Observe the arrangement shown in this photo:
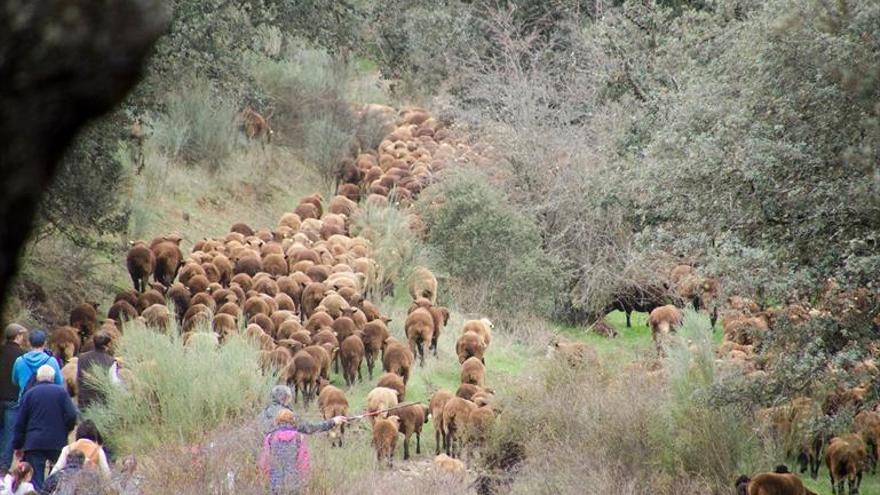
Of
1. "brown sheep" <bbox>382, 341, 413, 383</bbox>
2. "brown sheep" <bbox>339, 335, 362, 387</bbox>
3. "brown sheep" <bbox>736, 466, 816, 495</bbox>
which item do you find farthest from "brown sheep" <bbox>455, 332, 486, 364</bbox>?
"brown sheep" <bbox>736, 466, 816, 495</bbox>

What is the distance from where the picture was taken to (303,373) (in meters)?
17.9

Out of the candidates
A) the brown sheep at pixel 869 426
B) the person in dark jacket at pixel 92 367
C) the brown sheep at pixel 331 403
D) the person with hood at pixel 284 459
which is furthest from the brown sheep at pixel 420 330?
the person with hood at pixel 284 459

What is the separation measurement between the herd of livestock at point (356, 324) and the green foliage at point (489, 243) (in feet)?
2.48

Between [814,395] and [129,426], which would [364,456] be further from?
[814,395]

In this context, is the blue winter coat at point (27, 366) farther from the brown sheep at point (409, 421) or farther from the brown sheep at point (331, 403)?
the brown sheep at point (409, 421)

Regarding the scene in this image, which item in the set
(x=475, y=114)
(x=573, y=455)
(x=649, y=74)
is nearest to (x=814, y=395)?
(x=573, y=455)

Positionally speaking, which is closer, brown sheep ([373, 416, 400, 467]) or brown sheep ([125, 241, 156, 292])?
brown sheep ([373, 416, 400, 467])

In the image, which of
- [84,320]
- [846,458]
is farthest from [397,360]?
[846,458]

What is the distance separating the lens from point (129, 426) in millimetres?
15688

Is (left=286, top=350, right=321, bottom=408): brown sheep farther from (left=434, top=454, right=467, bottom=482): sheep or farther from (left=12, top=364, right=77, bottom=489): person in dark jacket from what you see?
(left=12, top=364, right=77, bottom=489): person in dark jacket

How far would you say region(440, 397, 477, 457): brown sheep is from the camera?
16938 mm

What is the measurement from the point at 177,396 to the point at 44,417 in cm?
284

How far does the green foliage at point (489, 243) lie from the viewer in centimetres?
2611

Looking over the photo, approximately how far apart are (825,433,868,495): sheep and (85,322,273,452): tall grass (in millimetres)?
6306
